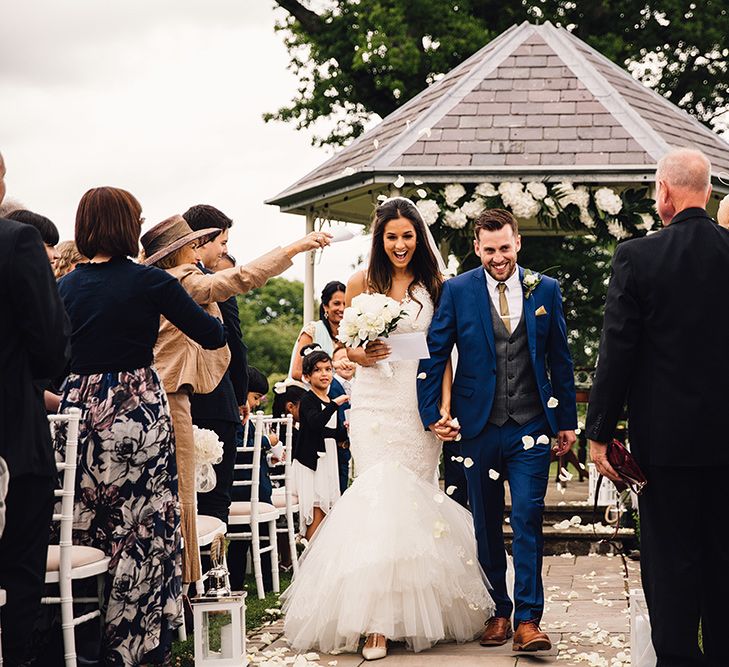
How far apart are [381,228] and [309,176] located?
299 inches

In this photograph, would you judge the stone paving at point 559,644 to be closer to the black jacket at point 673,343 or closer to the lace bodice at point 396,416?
the lace bodice at point 396,416

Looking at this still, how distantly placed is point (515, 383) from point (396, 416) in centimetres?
72

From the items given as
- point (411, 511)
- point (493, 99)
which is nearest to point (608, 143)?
point (493, 99)

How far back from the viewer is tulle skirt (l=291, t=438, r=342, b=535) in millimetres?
8914

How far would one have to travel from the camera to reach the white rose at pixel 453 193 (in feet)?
34.9

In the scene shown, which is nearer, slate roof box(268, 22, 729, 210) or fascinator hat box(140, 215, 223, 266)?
fascinator hat box(140, 215, 223, 266)

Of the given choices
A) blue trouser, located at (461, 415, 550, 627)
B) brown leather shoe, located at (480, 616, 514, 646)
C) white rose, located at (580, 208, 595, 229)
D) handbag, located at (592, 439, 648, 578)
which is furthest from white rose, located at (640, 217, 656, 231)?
handbag, located at (592, 439, 648, 578)

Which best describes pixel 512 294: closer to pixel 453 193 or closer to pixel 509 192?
pixel 509 192

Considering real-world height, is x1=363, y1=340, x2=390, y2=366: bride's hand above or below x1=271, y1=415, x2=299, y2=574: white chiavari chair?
above

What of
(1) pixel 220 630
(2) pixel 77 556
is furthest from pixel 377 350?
(2) pixel 77 556

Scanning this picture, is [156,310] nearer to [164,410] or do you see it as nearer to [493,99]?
[164,410]

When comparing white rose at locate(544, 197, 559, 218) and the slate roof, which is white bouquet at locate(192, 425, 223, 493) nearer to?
white rose at locate(544, 197, 559, 218)

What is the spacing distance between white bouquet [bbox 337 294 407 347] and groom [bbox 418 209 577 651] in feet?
0.88

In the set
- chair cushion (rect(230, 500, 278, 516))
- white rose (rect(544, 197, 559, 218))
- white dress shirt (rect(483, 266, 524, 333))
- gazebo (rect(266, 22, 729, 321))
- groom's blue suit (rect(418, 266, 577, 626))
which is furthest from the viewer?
gazebo (rect(266, 22, 729, 321))
